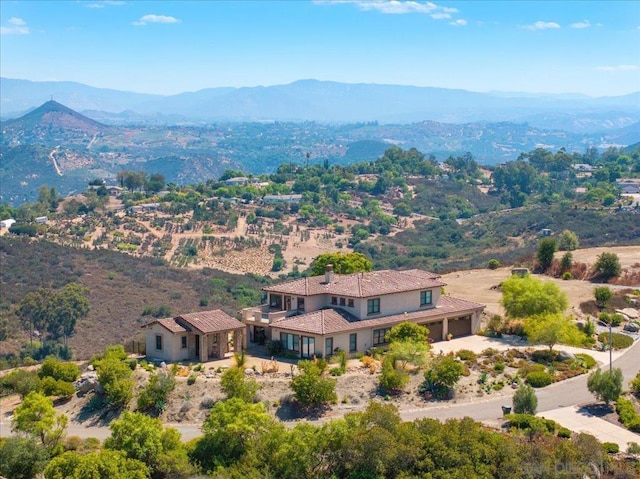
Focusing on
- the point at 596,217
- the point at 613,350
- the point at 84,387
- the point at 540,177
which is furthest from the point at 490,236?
the point at 84,387

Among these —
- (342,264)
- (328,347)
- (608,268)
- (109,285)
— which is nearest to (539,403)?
(328,347)

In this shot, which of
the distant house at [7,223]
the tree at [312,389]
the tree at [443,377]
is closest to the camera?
the tree at [312,389]

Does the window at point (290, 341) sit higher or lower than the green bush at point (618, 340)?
higher

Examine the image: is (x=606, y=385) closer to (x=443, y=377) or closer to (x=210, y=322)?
(x=443, y=377)

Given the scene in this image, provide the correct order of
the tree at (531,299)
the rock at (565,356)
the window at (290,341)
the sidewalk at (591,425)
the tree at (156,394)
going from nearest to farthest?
the sidewalk at (591,425), the tree at (156,394), the window at (290,341), the rock at (565,356), the tree at (531,299)

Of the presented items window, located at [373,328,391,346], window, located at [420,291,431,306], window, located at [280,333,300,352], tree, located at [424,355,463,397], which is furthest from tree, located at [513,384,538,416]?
window, located at [420,291,431,306]

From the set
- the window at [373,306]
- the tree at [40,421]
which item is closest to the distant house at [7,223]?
the window at [373,306]

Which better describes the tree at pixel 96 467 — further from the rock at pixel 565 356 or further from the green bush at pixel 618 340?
the green bush at pixel 618 340
